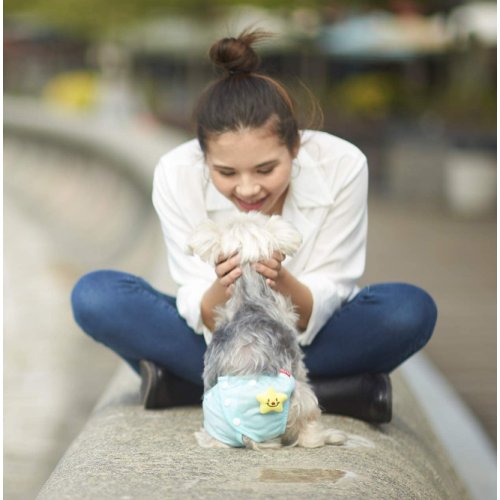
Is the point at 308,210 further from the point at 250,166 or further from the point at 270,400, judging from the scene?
the point at 270,400

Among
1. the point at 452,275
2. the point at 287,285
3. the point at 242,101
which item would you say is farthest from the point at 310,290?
the point at 452,275

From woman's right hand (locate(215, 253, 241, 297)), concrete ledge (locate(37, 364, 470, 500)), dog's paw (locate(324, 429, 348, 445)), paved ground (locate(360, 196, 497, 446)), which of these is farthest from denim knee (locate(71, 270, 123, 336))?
paved ground (locate(360, 196, 497, 446))

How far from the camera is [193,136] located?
4367mm

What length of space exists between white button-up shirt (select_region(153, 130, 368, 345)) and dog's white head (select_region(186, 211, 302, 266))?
61 centimetres

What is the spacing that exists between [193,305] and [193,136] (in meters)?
1.57

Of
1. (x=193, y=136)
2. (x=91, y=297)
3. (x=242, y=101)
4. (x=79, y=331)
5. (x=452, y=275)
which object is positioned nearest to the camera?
(x=242, y=101)

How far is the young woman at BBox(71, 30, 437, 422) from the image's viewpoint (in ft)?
10.3

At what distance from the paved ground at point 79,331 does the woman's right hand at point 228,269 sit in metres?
1.92

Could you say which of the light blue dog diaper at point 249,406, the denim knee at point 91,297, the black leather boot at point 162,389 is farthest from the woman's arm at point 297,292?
the denim knee at point 91,297

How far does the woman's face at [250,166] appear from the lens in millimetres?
2852

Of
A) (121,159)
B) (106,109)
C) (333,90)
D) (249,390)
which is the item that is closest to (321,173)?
(249,390)

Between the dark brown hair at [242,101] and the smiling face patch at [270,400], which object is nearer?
the smiling face patch at [270,400]

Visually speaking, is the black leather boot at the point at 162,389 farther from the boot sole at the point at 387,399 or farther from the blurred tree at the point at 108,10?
the blurred tree at the point at 108,10

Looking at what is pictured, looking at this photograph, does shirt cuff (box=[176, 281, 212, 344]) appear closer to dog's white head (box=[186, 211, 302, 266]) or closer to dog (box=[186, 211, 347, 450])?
dog (box=[186, 211, 347, 450])
